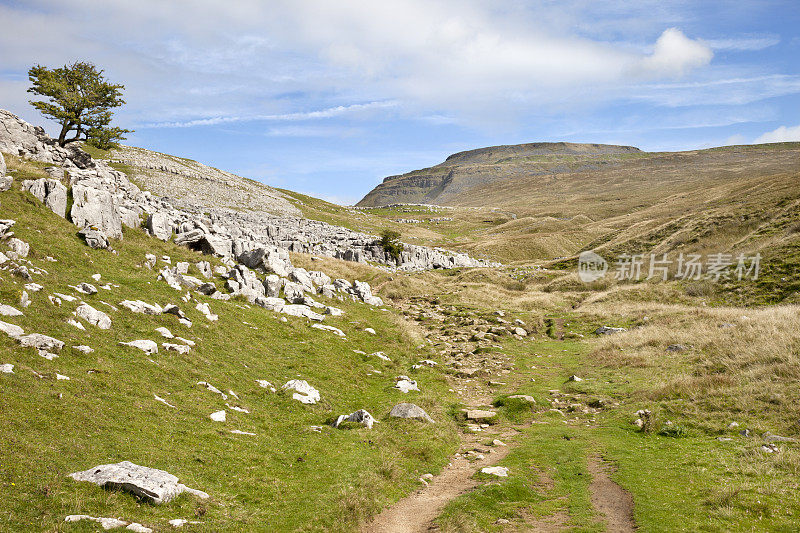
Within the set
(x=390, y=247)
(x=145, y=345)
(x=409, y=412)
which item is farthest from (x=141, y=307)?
(x=390, y=247)

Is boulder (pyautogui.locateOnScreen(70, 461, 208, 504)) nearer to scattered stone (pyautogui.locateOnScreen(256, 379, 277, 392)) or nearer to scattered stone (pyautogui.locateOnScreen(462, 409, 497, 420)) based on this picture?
scattered stone (pyautogui.locateOnScreen(256, 379, 277, 392))

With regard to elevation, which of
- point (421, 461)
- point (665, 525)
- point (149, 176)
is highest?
point (149, 176)

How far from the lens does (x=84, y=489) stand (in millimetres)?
8828

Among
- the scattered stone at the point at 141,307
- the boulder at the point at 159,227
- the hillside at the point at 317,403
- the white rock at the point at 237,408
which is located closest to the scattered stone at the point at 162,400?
the hillside at the point at 317,403

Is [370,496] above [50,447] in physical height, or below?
below

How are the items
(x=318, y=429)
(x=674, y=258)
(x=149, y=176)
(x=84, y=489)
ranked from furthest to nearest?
1. (x=149, y=176)
2. (x=674, y=258)
3. (x=318, y=429)
4. (x=84, y=489)

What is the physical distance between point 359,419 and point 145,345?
355 inches

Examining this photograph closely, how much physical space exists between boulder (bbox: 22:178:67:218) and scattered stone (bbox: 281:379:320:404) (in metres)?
17.1

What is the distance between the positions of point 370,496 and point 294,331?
15543 millimetres

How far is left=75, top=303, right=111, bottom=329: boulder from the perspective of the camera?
1579 centimetres

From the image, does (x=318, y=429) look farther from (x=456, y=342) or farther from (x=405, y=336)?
(x=456, y=342)

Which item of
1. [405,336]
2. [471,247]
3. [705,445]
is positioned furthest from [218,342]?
[471,247]

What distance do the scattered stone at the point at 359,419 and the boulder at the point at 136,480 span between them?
311 inches

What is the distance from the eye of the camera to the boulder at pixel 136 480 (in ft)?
30.1
